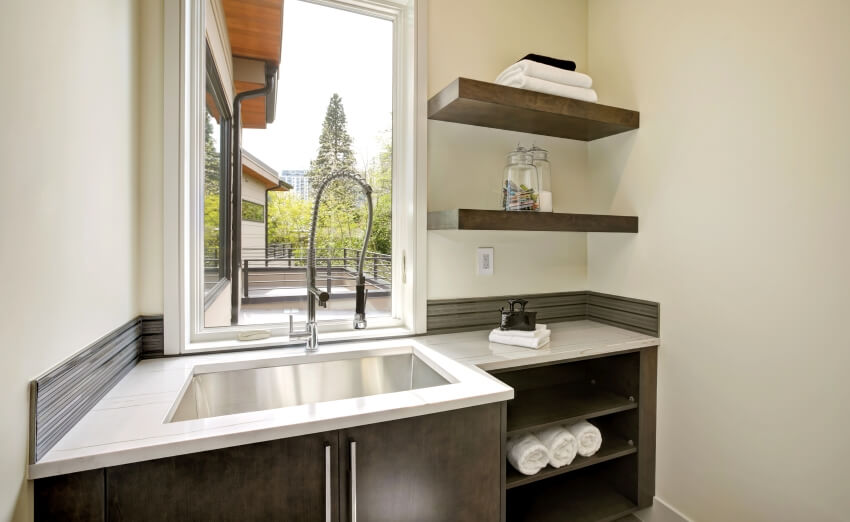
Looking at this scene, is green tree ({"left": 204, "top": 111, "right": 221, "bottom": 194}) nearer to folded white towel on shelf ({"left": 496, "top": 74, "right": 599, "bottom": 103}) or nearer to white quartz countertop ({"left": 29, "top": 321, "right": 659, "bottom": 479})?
white quartz countertop ({"left": 29, "top": 321, "right": 659, "bottom": 479})

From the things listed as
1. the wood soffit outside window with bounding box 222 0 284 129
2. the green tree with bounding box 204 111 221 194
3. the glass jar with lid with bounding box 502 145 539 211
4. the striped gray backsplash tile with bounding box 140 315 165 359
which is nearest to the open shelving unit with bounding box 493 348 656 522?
the glass jar with lid with bounding box 502 145 539 211

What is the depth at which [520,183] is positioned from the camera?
5.71 feet

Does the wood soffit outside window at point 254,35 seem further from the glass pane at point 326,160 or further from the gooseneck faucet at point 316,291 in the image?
the gooseneck faucet at point 316,291

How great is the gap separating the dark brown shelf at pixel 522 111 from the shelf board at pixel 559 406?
118cm

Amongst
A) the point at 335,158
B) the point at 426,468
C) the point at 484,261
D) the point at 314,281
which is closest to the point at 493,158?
the point at 484,261

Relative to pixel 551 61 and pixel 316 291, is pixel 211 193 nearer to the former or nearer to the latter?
pixel 316 291

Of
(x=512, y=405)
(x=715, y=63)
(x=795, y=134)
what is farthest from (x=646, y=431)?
→ (x=715, y=63)

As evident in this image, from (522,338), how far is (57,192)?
55.7 inches

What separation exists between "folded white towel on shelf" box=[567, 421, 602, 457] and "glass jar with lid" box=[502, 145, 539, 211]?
90 cm

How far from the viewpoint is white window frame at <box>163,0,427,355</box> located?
1338 mm

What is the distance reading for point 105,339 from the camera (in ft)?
3.44

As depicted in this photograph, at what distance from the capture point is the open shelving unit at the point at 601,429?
5.16ft

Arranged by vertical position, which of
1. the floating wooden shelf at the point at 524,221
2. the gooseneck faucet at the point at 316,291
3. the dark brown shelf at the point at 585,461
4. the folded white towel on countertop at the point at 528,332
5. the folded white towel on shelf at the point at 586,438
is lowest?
the dark brown shelf at the point at 585,461

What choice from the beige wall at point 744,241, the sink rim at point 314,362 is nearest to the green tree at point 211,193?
the sink rim at point 314,362
